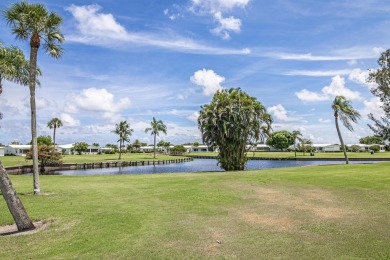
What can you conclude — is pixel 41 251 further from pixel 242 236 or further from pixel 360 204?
pixel 360 204

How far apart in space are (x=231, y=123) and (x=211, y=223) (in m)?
31.7

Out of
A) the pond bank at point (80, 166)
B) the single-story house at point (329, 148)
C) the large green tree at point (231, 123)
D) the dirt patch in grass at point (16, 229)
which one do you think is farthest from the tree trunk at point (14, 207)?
the single-story house at point (329, 148)

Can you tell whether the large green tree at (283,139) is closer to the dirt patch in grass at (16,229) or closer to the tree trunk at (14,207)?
the dirt patch in grass at (16,229)

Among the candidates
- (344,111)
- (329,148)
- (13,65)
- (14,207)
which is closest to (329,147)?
(329,148)

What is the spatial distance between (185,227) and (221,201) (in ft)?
16.4

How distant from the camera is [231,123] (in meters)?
43.7

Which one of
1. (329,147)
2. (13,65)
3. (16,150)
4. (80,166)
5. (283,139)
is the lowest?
(80,166)

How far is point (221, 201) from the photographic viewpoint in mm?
16750

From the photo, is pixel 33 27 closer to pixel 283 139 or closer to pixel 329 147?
pixel 283 139

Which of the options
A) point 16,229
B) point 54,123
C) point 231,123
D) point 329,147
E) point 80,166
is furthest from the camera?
point 329,147

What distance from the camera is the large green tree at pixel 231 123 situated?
43.7 m

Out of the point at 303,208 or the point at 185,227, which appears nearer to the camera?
the point at 185,227

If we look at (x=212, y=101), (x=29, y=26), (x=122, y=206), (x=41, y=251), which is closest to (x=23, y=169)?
(x=212, y=101)

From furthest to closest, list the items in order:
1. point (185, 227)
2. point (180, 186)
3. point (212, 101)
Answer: point (212, 101) → point (180, 186) → point (185, 227)
